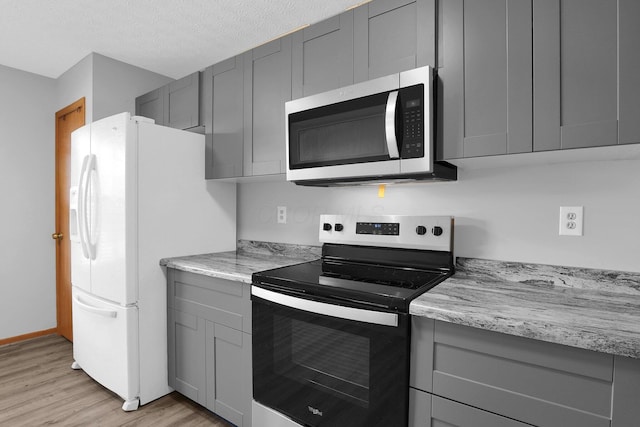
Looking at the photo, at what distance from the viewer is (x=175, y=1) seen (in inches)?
80.1

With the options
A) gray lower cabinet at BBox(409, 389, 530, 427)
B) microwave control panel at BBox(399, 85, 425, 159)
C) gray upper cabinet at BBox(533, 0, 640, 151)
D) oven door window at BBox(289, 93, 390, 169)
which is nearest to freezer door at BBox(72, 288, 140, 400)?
oven door window at BBox(289, 93, 390, 169)

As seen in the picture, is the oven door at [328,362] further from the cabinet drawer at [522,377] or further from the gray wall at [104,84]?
the gray wall at [104,84]

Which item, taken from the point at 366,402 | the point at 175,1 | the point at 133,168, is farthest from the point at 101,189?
the point at 366,402

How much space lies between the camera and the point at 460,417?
3.69ft

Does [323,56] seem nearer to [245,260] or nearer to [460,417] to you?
[245,260]

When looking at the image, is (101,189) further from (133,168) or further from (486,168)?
(486,168)

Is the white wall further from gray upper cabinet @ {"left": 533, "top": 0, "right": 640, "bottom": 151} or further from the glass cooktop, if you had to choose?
gray upper cabinet @ {"left": 533, "top": 0, "right": 640, "bottom": 151}

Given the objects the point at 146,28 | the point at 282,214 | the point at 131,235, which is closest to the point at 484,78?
the point at 282,214

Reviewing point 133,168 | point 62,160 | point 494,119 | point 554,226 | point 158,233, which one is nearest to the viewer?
point 494,119

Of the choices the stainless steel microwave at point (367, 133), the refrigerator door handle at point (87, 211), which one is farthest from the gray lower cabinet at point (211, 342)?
the stainless steel microwave at point (367, 133)

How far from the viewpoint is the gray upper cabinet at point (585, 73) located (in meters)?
1.08

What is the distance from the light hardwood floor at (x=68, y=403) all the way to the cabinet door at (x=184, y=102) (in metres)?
1.83

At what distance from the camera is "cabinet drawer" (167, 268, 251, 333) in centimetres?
177

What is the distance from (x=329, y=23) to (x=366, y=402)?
68.3 inches
